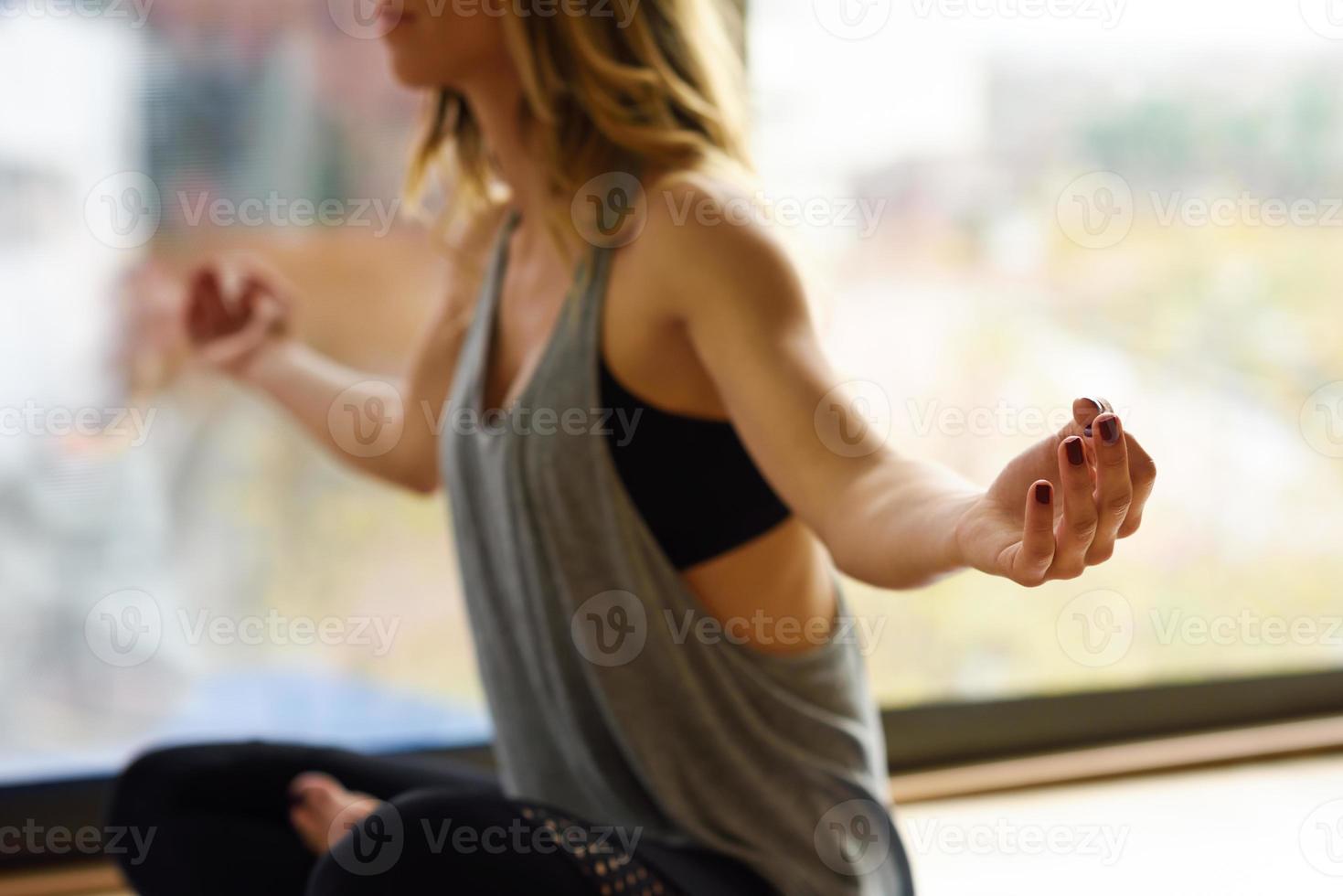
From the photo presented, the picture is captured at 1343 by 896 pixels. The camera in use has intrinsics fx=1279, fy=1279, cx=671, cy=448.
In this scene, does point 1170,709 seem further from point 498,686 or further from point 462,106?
Result: point 462,106

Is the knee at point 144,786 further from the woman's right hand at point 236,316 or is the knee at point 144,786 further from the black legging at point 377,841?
the woman's right hand at point 236,316

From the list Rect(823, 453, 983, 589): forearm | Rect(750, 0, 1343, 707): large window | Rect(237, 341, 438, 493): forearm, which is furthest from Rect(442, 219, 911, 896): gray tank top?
Rect(750, 0, 1343, 707): large window

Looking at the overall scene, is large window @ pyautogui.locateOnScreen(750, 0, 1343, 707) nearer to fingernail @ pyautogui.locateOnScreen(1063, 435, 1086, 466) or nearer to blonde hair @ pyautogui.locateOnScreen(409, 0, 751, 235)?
blonde hair @ pyautogui.locateOnScreen(409, 0, 751, 235)

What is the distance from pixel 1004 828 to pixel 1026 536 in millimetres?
1168

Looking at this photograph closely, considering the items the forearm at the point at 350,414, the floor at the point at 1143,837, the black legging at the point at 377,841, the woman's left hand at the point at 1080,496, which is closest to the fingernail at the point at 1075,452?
the woman's left hand at the point at 1080,496

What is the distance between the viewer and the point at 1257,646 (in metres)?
2.01

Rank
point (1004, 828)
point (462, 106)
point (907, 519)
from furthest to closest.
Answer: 1. point (1004, 828)
2. point (462, 106)
3. point (907, 519)

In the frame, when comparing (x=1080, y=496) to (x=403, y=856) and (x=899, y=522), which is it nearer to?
(x=899, y=522)

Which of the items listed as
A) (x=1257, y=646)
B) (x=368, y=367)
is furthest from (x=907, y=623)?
(x=368, y=367)

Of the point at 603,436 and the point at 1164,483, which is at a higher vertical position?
the point at 603,436

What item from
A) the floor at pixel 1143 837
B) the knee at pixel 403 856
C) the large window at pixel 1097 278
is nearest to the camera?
the knee at pixel 403 856

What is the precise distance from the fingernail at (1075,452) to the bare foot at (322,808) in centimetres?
75

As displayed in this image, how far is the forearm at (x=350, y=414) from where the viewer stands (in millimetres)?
1391

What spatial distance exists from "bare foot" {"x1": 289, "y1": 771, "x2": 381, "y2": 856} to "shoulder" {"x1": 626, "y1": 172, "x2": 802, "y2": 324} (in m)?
0.54
